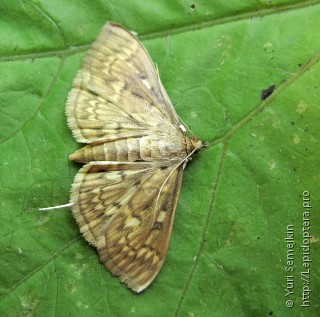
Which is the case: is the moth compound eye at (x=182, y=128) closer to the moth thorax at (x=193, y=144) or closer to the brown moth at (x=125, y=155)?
the brown moth at (x=125, y=155)

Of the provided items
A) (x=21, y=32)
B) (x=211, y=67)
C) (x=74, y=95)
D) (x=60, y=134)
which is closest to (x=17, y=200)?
(x=60, y=134)

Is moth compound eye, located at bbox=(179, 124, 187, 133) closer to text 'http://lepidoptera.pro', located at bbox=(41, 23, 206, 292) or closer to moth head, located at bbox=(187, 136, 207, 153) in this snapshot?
text 'http://lepidoptera.pro', located at bbox=(41, 23, 206, 292)

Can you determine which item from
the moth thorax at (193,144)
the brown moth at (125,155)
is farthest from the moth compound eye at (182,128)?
the moth thorax at (193,144)

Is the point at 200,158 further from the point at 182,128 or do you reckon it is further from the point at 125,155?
the point at 125,155

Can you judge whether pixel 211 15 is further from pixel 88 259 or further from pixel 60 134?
pixel 88 259

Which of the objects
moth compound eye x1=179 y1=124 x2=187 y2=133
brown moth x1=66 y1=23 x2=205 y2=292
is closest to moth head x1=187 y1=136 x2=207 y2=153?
brown moth x1=66 y1=23 x2=205 y2=292

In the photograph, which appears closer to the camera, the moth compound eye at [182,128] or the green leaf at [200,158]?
the green leaf at [200,158]

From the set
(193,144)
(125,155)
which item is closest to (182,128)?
(193,144)
